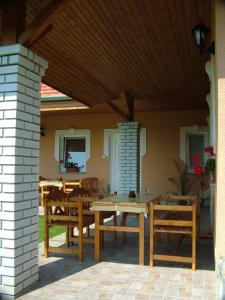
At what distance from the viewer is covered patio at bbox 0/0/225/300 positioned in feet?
11.3

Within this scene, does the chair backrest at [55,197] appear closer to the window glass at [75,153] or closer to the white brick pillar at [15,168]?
the white brick pillar at [15,168]

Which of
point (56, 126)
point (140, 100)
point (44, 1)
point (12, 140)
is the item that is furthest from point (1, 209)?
point (56, 126)

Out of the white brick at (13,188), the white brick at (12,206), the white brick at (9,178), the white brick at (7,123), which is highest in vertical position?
the white brick at (7,123)

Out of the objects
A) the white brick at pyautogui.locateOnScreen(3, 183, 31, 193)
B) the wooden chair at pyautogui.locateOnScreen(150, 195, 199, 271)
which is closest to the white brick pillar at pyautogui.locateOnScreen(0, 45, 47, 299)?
the white brick at pyautogui.locateOnScreen(3, 183, 31, 193)

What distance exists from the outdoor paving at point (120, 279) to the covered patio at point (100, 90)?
0.01 metres

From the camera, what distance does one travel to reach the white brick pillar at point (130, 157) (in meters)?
8.99

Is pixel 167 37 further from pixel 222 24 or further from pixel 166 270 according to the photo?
pixel 166 270

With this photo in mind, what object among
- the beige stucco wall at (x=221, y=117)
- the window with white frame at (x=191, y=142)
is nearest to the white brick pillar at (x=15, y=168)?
the beige stucco wall at (x=221, y=117)

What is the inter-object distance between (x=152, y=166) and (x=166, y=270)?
6.85 m

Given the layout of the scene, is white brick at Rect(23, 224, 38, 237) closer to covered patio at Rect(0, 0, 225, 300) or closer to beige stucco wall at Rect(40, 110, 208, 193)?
covered patio at Rect(0, 0, 225, 300)

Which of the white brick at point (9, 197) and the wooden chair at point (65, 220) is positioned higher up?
the white brick at point (9, 197)

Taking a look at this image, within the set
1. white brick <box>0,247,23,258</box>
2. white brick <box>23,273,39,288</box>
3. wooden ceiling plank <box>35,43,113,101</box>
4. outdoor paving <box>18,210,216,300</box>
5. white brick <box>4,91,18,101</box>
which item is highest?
wooden ceiling plank <box>35,43,113,101</box>

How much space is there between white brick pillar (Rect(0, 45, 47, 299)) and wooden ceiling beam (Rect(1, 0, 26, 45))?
120 mm

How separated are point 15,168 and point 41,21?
4.58ft
